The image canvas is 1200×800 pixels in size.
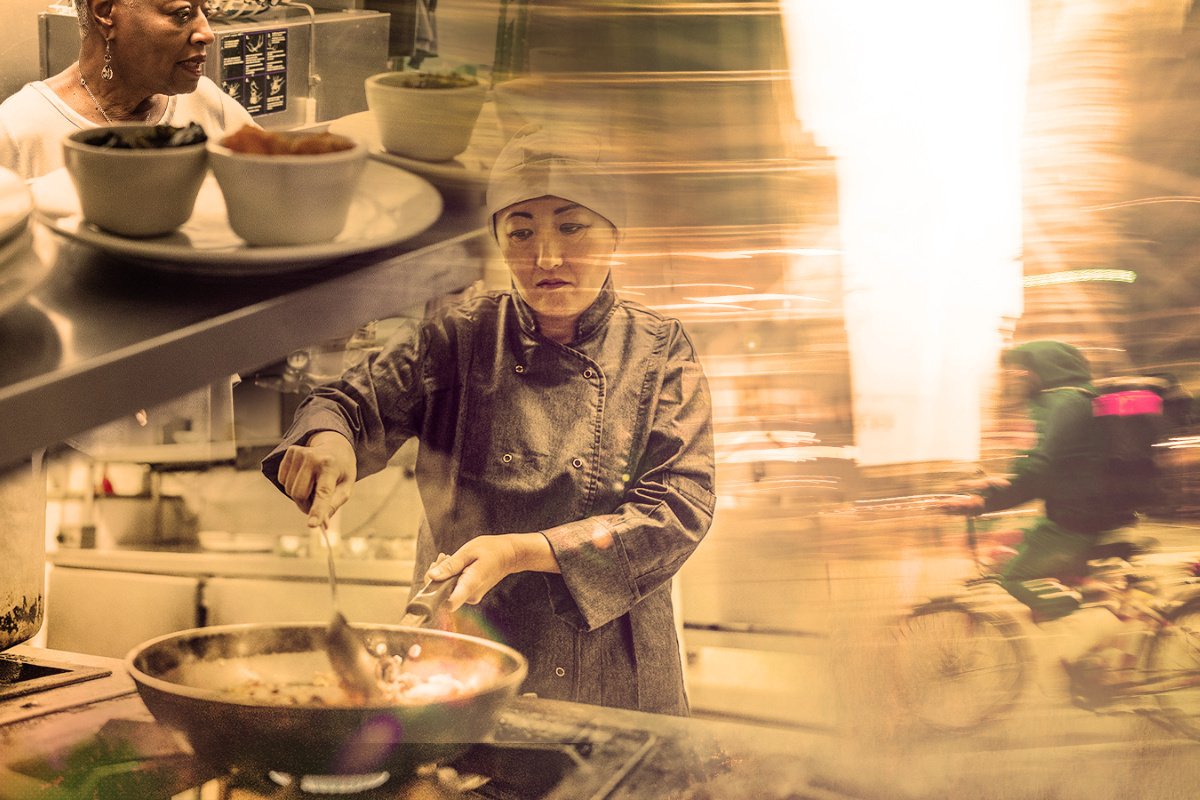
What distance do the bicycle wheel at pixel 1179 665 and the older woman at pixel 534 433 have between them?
66 cm

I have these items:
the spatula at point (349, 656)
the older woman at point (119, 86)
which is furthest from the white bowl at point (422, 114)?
the spatula at point (349, 656)

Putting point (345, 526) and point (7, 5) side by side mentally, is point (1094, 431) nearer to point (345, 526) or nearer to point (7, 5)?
point (345, 526)

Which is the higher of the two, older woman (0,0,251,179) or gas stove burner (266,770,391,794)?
older woman (0,0,251,179)

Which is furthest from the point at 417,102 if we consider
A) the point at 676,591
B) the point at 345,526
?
the point at 676,591

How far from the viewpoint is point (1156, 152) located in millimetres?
1317

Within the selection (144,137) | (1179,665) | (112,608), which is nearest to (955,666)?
(1179,665)

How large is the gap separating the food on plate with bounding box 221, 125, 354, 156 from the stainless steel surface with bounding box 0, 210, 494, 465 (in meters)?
0.10

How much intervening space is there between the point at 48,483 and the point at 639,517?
1.78 feet

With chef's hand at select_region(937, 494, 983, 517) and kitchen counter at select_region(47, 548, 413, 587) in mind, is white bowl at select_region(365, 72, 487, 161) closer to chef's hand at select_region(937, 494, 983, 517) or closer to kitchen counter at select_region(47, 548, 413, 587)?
kitchen counter at select_region(47, 548, 413, 587)

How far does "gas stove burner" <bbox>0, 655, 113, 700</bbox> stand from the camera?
105cm

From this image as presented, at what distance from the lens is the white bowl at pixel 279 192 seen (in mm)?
947

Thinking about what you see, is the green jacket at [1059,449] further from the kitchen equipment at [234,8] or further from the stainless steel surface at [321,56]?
the kitchen equipment at [234,8]

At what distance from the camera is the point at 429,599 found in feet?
3.69

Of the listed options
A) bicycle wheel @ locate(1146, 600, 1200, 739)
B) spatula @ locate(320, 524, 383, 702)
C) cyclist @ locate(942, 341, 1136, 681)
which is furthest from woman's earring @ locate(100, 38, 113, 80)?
bicycle wheel @ locate(1146, 600, 1200, 739)
